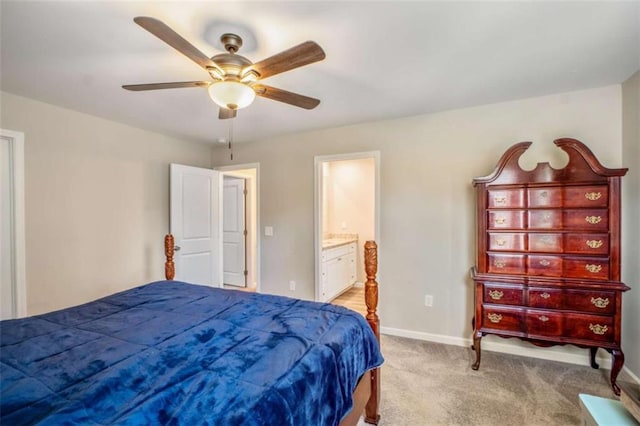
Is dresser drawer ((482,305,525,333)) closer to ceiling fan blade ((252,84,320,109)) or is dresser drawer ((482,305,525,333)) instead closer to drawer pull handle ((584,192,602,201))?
drawer pull handle ((584,192,602,201))

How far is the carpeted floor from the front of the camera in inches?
75.9

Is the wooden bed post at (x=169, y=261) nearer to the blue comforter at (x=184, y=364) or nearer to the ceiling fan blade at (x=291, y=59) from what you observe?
the blue comforter at (x=184, y=364)

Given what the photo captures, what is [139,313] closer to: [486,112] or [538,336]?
[538,336]

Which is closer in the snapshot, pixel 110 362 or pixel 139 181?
pixel 110 362

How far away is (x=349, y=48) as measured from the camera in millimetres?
1868

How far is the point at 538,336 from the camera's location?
→ 236cm

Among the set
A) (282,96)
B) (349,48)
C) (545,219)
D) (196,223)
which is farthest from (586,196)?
(196,223)

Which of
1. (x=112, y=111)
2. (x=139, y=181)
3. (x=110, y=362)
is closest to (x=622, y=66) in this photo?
(x=110, y=362)

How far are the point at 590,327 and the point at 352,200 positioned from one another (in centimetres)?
375

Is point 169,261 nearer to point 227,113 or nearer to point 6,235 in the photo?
point 6,235

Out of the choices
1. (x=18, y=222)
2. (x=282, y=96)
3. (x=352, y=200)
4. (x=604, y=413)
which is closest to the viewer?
(x=604, y=413)

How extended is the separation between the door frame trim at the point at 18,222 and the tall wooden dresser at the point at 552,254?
397 cm

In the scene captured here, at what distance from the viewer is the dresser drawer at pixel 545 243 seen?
236cm

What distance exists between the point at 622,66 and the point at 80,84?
163 inches
